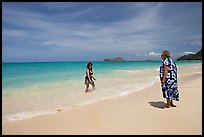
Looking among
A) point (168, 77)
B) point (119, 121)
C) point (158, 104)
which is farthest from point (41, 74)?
point (119, 121)

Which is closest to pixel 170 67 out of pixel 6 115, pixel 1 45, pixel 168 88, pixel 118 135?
pixel 168 88

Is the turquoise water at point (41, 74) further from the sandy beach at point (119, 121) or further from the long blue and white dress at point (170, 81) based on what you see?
the long blue and white dress at point (170, 81)

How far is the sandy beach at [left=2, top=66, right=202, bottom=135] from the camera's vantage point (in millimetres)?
4184

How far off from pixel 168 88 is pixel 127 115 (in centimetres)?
157

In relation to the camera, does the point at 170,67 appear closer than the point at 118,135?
No

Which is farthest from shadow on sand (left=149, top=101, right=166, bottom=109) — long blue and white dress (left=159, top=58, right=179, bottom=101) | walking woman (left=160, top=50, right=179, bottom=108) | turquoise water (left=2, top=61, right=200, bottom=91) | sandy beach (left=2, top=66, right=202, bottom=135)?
turquoise water (left=2, top=61, right=200, bottom=91)

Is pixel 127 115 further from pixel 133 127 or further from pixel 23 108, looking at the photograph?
pixel 23 108

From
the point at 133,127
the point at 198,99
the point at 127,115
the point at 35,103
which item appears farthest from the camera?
the point at 35,103

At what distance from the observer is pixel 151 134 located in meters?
3.94

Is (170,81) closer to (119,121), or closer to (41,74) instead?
(119,121)

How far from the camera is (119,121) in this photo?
469cm

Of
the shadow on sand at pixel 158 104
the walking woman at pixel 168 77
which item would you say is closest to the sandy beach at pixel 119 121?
the shadow on sand at pixel 158 104

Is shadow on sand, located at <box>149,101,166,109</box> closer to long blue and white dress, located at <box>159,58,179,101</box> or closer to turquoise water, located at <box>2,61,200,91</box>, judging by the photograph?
long blue and white dress, located at <box>159,58,179,101</box>

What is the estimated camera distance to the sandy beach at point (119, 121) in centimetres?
418
